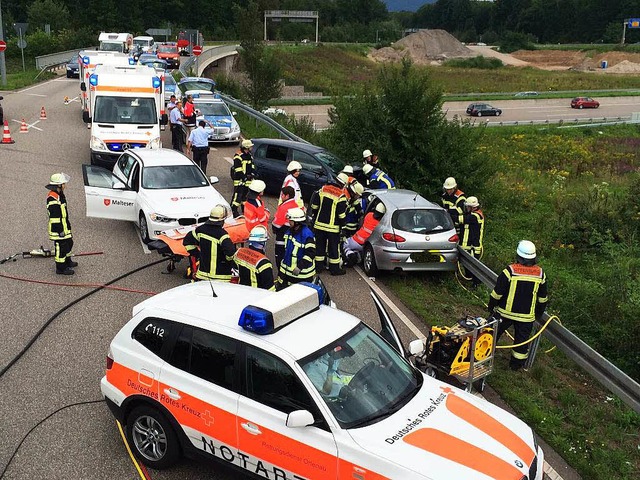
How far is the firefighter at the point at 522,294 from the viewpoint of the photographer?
814cm

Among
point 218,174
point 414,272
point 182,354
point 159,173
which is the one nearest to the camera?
point 182,354

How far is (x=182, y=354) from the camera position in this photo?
19.3ft

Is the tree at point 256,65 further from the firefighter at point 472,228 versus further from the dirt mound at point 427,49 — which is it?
the dirt mound at point 427,49

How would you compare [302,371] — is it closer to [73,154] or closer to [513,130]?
[73,154]

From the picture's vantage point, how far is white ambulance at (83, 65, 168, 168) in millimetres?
17406

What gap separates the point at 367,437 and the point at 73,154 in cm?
1846

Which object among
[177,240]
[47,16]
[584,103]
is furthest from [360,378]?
[47,16]

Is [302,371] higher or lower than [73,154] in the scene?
higher

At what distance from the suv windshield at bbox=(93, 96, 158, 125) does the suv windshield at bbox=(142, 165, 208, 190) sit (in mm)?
5197

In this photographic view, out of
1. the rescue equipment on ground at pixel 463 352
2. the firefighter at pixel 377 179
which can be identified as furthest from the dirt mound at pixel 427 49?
the rescue equipment on ground at pixel 463 352

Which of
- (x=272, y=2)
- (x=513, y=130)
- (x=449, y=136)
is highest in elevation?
(x=272, y=2)

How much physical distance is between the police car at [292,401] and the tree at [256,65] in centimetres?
2451

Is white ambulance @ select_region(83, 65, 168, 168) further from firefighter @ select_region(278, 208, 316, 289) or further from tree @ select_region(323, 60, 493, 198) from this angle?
firefighter @ select_region(278, 208, 316, 289)

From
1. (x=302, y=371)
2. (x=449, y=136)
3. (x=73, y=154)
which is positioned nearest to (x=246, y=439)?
(x=302, y=371)
